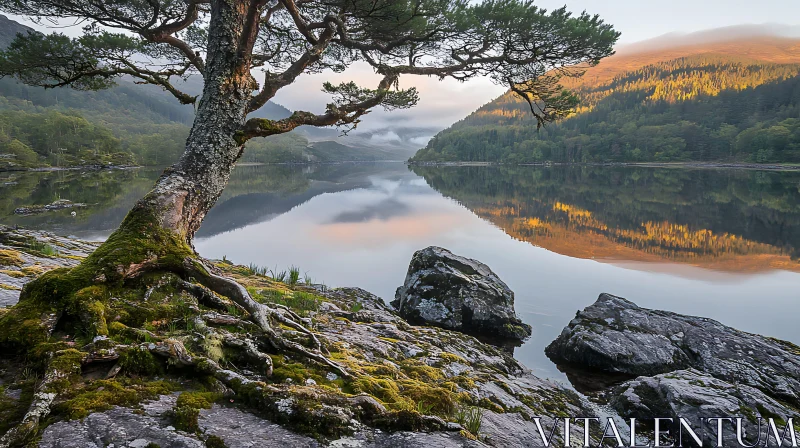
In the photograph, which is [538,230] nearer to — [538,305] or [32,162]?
[538,305]

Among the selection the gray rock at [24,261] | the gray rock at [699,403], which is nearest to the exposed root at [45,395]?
the gray rock at [24,261]

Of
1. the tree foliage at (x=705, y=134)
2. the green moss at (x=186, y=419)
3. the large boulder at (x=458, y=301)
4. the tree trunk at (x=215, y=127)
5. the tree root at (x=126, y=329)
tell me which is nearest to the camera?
the green moss at (x=186, y=419)

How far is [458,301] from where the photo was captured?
12195 mm

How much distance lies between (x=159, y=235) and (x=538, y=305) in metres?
13.0

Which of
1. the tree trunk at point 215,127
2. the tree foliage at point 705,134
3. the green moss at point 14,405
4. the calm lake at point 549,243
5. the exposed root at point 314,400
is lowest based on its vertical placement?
the calm lake at point 549,243

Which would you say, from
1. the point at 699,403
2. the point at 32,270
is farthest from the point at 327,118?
the point at 699,403

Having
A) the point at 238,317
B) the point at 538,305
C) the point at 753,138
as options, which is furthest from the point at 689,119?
the point at 238,317

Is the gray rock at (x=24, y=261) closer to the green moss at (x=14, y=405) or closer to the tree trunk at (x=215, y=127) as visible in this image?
the tree trunk at (x=215, y=127)

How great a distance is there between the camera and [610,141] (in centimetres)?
17875

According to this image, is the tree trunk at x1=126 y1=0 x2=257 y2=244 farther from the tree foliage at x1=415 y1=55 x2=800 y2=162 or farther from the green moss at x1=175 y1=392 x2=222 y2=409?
the tree foliage at x1=415 y1=55 x2=800 y2=162

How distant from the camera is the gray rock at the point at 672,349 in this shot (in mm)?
8016

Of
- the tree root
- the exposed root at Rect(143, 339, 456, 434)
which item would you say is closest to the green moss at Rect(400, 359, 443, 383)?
the tree root

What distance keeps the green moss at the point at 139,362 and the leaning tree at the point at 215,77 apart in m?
0.10

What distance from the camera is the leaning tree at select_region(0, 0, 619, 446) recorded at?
419 cm
